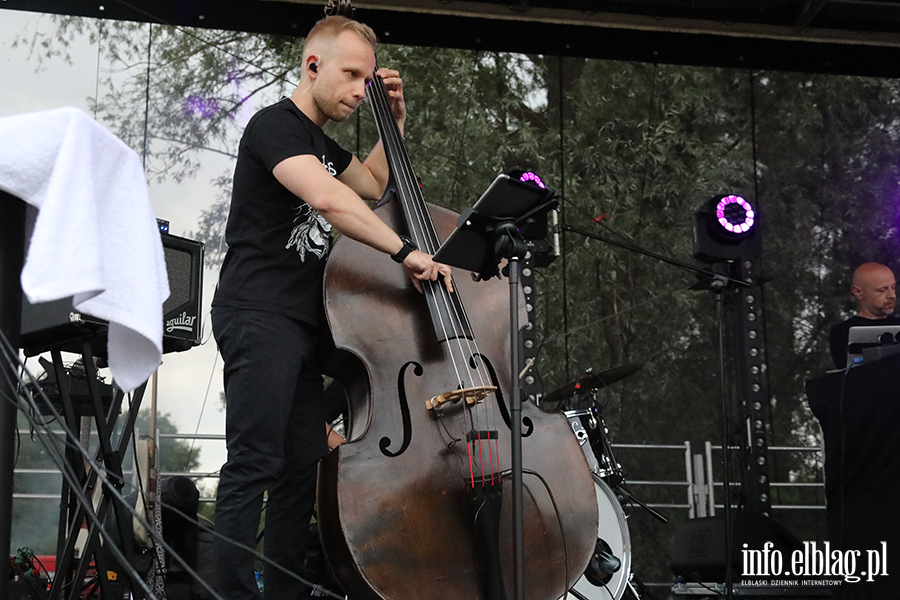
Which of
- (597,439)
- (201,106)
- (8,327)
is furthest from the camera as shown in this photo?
(201,106)

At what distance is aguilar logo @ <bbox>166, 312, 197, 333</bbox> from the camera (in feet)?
9.23

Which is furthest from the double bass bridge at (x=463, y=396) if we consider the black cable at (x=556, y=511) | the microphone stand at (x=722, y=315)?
the microphone stand at (x=722, y=315)

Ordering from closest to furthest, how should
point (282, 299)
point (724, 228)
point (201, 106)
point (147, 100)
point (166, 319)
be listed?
point (282, 299) < point (166, 319) < point (724, 228) < point (147, 100) < point (201, 106)

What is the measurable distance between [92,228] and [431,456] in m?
1.08

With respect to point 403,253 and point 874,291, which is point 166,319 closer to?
point 403,253

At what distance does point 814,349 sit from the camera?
234 inches

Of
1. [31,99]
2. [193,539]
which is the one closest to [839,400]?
[193,539]

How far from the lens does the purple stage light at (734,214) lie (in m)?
4.72

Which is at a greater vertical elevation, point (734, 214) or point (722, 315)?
point (734, 214)

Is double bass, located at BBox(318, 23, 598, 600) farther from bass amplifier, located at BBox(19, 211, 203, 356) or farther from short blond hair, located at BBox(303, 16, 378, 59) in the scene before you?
bass amplifier, located at BBox(19, 211, 203, 356)

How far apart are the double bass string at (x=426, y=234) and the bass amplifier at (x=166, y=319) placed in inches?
32.2

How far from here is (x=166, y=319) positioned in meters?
2.79

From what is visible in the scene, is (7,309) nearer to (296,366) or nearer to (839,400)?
(296,366)

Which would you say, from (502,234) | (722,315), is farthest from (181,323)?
(722,315)
